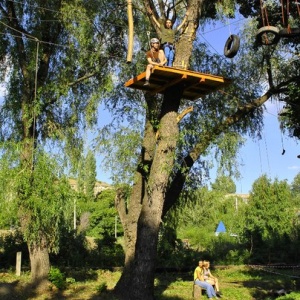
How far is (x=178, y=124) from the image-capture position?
12.0m

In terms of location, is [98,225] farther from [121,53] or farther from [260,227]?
[121,53]

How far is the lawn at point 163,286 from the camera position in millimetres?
10974

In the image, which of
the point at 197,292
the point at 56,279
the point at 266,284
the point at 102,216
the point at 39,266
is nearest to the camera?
the point at 197,292

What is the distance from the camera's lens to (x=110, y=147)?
11.6 m

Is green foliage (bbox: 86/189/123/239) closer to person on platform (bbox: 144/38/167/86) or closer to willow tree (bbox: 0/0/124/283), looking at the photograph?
willow tree (bbox: 0/0/124/283)

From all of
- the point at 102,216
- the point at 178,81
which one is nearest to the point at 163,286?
the point at 178,81

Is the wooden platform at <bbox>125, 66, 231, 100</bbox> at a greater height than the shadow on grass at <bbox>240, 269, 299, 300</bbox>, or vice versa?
the wooden platform at <bbox>125, 66, 231, 100</bbox>

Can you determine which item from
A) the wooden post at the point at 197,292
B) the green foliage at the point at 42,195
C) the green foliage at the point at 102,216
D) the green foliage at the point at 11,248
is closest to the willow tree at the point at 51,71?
the green foliage at the point at 42,195

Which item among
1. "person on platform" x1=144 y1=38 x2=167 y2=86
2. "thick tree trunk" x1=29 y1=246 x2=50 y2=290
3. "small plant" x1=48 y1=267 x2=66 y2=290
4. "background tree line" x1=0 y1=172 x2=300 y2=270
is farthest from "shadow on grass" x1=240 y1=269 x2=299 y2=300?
"person on platform" x1=144 y1=38 x2=167 y2=86

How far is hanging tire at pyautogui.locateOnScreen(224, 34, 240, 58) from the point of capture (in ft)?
27.3

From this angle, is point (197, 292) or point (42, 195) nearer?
point (42, 195)

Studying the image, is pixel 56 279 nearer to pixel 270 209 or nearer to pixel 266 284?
pixel 266 284

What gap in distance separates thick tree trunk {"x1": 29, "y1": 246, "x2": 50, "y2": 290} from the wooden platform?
563 centimetres

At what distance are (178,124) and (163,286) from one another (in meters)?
4.66
